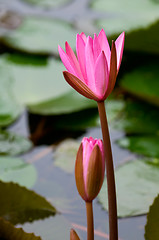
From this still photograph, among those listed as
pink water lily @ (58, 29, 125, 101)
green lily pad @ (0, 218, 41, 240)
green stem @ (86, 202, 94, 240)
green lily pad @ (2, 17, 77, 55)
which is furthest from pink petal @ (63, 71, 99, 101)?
green lily pad @ (2, 17, 77, 55)

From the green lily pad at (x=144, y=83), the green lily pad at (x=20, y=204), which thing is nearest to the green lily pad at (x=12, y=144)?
the green lily pad at (x=20, y=204)

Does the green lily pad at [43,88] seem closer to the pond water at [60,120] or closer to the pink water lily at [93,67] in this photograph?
the pond water at [60,120]

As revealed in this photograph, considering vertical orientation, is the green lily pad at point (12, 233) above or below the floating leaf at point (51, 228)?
above

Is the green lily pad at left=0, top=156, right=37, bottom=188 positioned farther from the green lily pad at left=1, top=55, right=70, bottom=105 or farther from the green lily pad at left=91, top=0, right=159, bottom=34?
the green lily pad at left=91, top=0, right=159, bottom=34

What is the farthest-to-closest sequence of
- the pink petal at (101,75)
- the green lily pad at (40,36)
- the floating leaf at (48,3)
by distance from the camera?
the floating leaf at (48,3)
the green lily pad at (40,36)
the pink petal at (101,75)

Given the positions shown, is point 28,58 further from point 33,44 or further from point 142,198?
point 142,198

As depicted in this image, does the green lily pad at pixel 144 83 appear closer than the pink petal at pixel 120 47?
No

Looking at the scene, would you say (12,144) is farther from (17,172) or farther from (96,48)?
(96,48)
